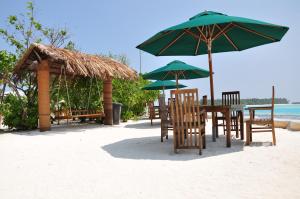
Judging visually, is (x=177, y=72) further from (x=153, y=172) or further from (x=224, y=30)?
(x=153, y=172)

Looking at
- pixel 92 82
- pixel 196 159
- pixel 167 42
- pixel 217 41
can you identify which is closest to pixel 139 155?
pixel 196 159

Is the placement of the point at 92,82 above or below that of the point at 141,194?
above

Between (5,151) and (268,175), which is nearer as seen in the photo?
(268,175)

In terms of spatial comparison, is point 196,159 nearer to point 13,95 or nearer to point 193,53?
point 193,53

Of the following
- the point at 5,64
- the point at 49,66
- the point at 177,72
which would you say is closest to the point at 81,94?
the point at 49,66

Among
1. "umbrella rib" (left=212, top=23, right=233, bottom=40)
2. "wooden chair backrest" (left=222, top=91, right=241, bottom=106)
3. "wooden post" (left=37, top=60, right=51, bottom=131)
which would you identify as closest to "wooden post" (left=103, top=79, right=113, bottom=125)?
"wooden post" (left=37, top=60, right=51, bottom=131)

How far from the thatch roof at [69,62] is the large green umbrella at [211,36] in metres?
3.57

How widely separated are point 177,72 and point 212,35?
3.97m

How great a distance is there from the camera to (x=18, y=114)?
959cm

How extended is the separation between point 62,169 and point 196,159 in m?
1.93

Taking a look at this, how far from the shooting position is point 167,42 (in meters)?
6.16

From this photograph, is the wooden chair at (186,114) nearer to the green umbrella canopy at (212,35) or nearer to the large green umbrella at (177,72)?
the green umbrella canopy at (212,35)

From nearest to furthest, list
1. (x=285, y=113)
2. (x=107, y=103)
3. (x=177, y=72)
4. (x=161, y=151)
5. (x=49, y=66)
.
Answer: (x=161, y=151)
(x=49, y=66)
(x=177, y=72)
(x=107, y=103)
(x=285, y=113)

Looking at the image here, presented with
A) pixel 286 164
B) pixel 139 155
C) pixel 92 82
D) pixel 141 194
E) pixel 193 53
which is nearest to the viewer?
pixel 141 194
